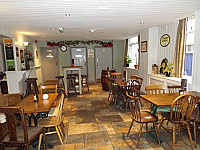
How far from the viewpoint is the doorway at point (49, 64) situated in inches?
344

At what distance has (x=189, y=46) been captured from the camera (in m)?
4.18

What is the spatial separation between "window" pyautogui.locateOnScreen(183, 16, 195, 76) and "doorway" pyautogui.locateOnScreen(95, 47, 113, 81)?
5.26 metres

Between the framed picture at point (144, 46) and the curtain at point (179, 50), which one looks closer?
the curtain at point (179, 50)

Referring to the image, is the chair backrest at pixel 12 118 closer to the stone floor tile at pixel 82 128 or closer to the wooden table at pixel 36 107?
the wooden table at pixel 36 107

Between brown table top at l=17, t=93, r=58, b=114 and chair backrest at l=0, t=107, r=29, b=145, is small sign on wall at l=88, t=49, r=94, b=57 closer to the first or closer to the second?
brown table top at l=17, t=93, r=58, b=114

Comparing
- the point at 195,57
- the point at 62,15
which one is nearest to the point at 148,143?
the point at 195,57

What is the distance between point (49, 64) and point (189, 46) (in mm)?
7140

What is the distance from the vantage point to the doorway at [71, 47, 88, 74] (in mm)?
8883

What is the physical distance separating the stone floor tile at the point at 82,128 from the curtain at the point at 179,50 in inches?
111

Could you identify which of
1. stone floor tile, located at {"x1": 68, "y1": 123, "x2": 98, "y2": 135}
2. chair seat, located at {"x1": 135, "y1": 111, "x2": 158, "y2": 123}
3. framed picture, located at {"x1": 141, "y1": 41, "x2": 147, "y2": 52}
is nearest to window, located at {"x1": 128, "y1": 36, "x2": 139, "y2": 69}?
framed picture, located at {"x1": 141, "y1": 41, "x2": 147, "y2": 52}

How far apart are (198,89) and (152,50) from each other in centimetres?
243

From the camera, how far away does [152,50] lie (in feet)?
18.0

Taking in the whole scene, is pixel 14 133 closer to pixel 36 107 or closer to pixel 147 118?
pixel 36 107

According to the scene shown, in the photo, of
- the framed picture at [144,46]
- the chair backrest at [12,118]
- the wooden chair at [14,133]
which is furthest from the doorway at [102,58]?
the chair backrest at [12,118]
